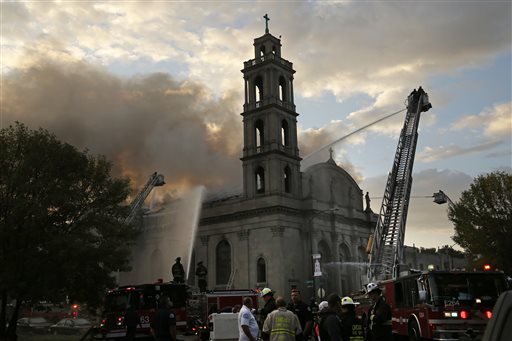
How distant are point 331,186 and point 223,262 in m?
15.8

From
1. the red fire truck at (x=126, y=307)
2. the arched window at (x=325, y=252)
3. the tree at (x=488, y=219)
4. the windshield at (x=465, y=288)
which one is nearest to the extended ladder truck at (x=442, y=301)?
the windshield at (x=465, y=288)

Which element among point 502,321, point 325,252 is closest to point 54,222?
point 502,321

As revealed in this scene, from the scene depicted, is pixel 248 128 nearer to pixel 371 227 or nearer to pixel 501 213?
pixel 371 227

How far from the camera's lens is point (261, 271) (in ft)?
181

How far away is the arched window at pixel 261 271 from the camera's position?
54.5 meters

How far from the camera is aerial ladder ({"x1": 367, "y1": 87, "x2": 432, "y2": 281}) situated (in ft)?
107

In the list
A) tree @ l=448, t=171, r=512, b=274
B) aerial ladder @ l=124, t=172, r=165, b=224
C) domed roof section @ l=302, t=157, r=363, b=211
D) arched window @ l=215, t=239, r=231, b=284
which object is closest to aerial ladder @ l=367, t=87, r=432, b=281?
tree @ l=448, t=171, r=512, b=274

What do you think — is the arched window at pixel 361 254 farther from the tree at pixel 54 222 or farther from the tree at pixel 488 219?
the tree at pixel 54 222

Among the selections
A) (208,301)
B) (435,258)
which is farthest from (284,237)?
(435,258)

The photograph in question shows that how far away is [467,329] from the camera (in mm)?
15008

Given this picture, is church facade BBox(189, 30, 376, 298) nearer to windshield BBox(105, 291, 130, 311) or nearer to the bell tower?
the bell tower

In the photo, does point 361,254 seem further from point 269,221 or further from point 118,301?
point 118,301

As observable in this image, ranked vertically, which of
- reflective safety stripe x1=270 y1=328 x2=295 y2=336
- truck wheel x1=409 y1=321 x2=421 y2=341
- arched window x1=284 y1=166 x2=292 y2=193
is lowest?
truck wheel x1=409 y1=321 x2=421 y2=341

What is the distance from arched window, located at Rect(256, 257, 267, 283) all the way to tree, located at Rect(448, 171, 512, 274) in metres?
20.2
